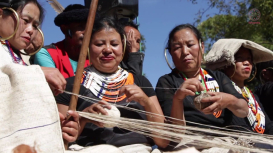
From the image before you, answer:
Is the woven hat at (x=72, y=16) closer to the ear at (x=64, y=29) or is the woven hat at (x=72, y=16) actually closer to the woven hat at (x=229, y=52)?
the ear at (x=64, y=29)

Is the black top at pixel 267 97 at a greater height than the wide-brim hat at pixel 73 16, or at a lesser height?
lesser

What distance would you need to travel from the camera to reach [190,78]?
2.84 meters

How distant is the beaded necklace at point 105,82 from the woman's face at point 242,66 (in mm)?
1373

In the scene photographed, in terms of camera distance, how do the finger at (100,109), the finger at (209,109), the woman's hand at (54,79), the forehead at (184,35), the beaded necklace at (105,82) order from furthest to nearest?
the forehead at (184,35) < the beaded necklace at (105,82) < the finger at (209,109) < the finger at (100,109) < the woman's hand at (54,79)

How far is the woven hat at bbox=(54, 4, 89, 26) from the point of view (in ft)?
10.2

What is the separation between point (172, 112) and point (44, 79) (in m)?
1.12

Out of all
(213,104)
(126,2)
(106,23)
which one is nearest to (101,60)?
(106,23)

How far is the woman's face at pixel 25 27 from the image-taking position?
6.95 ft

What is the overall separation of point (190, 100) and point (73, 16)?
4.48ft

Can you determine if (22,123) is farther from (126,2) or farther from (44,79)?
(126,2)

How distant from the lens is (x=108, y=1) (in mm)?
3910

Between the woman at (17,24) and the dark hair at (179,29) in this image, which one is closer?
the woman at (17,24)

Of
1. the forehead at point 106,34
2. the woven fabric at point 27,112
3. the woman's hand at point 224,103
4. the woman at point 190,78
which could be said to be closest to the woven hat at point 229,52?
the woman at point 190,78

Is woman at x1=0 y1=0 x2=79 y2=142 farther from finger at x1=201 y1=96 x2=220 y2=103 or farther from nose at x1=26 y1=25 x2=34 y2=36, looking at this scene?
finger at x1=201 y1=96 x2=220 y2=103
